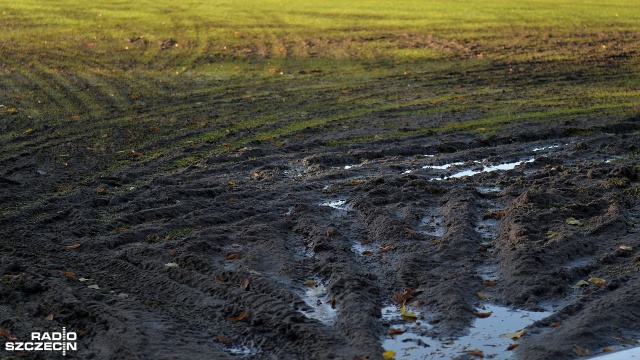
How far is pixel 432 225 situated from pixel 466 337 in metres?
2.54

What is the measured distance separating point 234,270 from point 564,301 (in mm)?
2851

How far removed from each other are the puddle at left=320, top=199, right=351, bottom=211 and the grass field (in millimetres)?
2572

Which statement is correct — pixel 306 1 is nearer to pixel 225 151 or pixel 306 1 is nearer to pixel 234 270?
pixel 225 151

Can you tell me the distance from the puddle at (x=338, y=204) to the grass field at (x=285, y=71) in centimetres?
→ 257

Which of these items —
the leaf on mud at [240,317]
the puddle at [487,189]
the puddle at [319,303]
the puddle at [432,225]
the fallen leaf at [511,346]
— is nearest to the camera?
the fallen leaf at [511,346]

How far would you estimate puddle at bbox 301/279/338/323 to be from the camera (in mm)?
7105

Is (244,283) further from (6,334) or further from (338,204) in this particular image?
(338,204)

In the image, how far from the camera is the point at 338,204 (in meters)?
10.0

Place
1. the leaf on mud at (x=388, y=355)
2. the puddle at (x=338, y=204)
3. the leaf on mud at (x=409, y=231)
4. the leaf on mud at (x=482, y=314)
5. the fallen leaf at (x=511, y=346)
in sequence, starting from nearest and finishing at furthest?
the leaf on mud at (x=388, y=355) → the fallen leaf at (x=511, y=346) → the leaf on mud at (x=482, y=314) → the leaf on mud at (x=409, y=231) → the puddle at (x=338, y=204)

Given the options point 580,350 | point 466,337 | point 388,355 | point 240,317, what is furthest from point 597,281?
point 240,317

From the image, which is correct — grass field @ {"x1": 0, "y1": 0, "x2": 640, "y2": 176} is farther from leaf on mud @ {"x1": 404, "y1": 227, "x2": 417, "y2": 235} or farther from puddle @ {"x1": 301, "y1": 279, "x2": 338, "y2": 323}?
puddle @ {"x1": 301, "y1": 279, "x2": 338, "y2": 323}

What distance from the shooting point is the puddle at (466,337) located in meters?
6.62

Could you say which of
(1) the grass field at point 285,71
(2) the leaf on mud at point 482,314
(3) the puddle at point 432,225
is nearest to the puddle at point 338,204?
(3) the puddle at point 432,225

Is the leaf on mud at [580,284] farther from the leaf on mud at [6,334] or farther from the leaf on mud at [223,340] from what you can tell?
the leaf on mud at [6,334]
